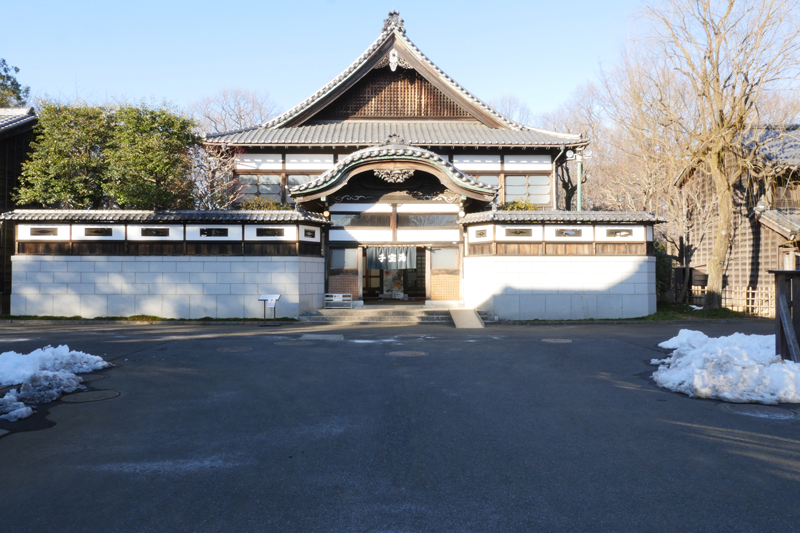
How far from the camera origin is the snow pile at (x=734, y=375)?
7016 millimetres

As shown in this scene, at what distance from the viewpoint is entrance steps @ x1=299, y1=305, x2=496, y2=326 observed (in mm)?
18594

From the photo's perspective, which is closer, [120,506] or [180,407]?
[120,506]

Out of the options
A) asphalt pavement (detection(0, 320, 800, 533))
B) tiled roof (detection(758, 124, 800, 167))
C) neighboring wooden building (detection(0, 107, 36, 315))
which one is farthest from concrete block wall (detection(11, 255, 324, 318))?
tiled roof (detection(758, 124, 800, 167))

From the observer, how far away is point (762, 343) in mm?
9273

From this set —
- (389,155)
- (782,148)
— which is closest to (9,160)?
(389,155)

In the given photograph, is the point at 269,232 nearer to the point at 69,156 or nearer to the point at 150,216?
the point at 150,216

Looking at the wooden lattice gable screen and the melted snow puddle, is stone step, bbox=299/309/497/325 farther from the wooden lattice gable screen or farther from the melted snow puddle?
the melted snow puddle

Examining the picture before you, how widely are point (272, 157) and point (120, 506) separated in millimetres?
20183

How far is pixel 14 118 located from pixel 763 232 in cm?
3483

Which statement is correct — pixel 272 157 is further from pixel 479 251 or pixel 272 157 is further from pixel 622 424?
pixel 622 424

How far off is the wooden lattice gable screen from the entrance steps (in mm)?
10393

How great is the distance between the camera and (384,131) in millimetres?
23453

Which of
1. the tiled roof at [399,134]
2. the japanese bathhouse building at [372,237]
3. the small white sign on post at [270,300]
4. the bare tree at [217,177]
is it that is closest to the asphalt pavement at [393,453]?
the small white sign on post at [270,300]

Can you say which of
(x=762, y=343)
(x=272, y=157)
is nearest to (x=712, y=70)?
(x=762, y=343)
